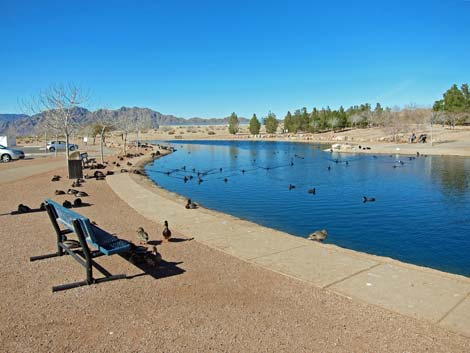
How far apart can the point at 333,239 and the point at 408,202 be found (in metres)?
8.36

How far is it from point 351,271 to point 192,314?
3090mm

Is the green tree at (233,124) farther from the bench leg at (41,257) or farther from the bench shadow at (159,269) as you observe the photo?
the bench shadow at (159,269)

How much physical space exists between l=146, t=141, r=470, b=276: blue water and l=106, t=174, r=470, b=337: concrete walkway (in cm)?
352

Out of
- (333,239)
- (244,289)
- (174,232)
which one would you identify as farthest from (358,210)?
(244,289)

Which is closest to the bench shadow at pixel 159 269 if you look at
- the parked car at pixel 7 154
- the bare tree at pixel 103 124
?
the bare tree at pixel 103 124

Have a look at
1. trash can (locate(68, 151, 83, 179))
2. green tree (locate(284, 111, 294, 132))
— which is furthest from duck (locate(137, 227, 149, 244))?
green tree (locate(284, 111, 294, 132))

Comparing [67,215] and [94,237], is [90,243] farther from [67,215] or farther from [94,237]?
[67,215]

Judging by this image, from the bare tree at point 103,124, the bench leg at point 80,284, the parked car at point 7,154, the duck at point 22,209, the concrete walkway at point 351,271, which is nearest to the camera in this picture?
the concrete walkway at point 351,271

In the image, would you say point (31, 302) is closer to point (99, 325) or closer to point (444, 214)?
point (99, 325)

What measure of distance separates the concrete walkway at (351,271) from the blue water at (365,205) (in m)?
3.52

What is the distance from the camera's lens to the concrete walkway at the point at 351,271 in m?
5.52

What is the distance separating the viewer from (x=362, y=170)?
33594 mm

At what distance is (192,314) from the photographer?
542 cm

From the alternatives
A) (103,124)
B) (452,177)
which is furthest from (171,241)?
(103,124)
